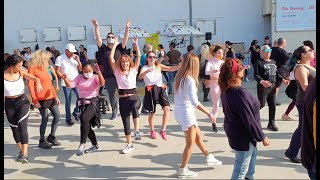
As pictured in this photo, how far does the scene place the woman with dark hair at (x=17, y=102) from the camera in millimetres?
4957

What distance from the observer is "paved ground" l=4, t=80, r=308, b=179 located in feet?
16.6

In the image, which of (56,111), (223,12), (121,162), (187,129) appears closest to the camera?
(187,129)

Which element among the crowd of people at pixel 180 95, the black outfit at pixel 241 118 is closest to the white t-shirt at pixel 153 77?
the crowd of people at pixel 180 95

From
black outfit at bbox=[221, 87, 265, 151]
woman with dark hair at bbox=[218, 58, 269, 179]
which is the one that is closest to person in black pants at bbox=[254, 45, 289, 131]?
woman with dark hair at bbox=[218, 58, 269, 179]

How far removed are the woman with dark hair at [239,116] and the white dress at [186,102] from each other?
697 mm

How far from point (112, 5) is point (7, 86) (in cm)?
1529

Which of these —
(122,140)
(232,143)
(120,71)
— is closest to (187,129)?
(232,143)

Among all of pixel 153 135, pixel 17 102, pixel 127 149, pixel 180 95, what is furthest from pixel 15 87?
pixel 153 135

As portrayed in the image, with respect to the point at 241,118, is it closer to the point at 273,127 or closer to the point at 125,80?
the point at 125,80

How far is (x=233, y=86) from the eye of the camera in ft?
13.2

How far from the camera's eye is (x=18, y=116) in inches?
208

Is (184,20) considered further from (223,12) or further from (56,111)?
(56,111)

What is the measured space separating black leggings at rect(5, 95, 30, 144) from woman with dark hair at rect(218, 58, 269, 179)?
2732 millimetres

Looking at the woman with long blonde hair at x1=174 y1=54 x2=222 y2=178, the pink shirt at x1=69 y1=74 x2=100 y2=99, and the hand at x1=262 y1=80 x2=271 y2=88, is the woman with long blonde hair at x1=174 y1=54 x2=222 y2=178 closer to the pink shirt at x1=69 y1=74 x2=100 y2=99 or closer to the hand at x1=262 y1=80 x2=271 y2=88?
the pink shirt at x1=69 y1=74 x2=100 y2=99
